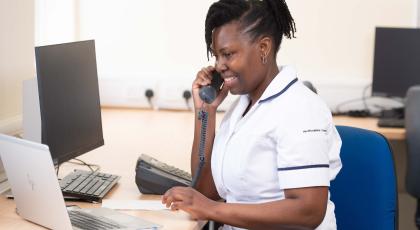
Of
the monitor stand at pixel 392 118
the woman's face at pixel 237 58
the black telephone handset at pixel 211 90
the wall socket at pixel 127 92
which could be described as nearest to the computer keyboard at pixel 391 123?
the monitor stand at pixel 392 118

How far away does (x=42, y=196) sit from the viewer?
1.50 m

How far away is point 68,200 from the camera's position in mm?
1800

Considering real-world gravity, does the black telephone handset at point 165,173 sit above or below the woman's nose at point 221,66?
below

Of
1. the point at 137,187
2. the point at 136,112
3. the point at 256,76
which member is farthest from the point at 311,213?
the point at 136,112

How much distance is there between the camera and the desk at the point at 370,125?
2982mm

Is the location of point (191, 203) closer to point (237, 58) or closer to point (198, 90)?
point (237, 58)

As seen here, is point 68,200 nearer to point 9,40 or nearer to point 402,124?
point 9,40

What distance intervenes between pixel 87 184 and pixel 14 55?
1.95ft

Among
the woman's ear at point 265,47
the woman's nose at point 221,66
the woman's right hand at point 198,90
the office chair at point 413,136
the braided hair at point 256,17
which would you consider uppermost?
the braided hair at point 256,17

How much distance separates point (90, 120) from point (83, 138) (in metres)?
0.07

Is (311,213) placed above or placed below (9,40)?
below

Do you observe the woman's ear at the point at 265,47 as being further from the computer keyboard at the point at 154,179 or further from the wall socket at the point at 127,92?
the wall socket at the point at 127,92

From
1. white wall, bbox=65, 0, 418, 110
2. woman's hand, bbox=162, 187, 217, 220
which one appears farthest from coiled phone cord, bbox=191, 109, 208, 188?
white wall, bbox=65, 0, 418, 110

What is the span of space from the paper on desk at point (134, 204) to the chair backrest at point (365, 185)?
521mm
